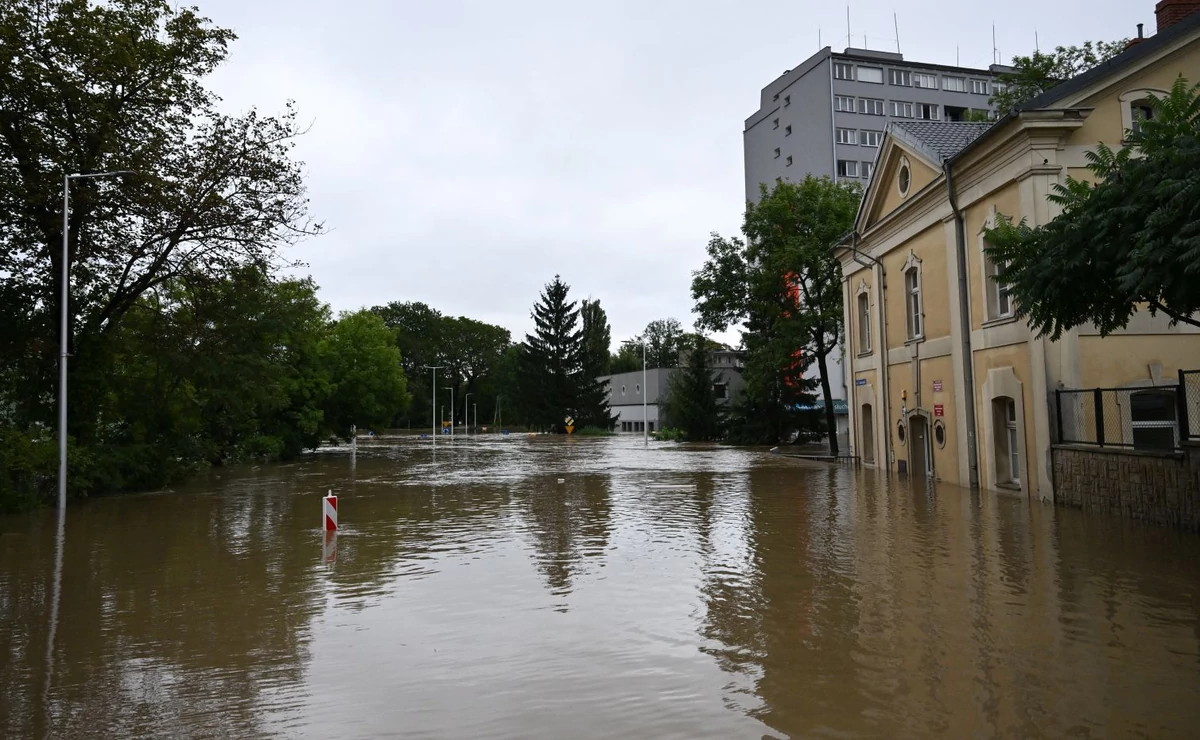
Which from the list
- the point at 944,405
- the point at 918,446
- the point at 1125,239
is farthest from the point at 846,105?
the point at 1125,239

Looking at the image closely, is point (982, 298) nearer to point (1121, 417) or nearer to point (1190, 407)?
point (1121, 417)

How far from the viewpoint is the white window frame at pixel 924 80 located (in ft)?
235

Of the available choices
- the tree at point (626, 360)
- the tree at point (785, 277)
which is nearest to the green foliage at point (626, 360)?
the tree at point (626, 360)

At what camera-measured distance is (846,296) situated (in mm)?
31234

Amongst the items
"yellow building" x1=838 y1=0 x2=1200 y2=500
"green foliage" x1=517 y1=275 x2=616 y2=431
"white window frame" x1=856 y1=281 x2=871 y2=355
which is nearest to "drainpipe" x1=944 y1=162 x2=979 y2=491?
"yellow building" x1=838 y1=0 x2=1200 y2=500

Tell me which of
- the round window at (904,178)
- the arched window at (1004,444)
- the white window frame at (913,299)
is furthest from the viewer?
the round window at (904,178)

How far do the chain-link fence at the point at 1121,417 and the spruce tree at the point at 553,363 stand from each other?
76668 mm

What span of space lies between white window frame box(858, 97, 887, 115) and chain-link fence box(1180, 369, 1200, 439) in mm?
59240

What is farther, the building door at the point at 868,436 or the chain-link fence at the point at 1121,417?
the building door at the point at 868,436

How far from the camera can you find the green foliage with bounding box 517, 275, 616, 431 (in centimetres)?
9297

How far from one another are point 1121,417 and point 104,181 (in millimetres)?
22963

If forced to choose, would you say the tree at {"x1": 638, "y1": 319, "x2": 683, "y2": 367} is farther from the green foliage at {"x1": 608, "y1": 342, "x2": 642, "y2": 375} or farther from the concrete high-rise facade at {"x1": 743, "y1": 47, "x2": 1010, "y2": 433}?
the concrete high-rise facade at {"x1": 743, "y1": 47, "x2": 1010, "y2": 433}

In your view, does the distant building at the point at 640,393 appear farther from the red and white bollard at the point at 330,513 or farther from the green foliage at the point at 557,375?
the red and white bollard at the point at 330,513

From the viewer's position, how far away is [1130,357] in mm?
17219
